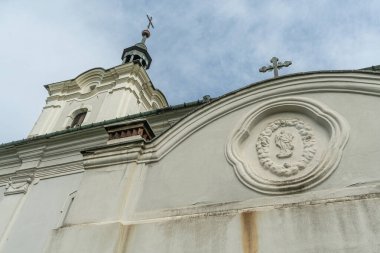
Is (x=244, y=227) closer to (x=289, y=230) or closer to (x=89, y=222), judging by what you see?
(x=289, y=230)

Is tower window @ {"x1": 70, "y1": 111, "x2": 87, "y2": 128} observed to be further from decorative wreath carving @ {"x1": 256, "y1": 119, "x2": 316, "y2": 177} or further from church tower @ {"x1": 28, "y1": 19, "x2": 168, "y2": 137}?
decorative wreath carving @ {"x1": 256, "y1": 119, "x2": 316, "y2": 177}

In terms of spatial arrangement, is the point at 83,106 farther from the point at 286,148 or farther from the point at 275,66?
the point at 286,148

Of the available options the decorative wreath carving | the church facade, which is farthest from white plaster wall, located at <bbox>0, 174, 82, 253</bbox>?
the decorative wreath carving

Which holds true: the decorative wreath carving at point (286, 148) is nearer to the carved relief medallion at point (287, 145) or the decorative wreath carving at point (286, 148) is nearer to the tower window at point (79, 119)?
the carved relief medallion at point (287, 145)

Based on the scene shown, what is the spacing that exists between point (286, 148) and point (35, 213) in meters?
8.36

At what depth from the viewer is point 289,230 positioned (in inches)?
210

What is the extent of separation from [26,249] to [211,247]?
7.36 m

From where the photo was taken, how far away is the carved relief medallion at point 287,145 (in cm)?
596

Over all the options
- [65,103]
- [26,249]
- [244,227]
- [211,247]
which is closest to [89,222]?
A: [211,247]

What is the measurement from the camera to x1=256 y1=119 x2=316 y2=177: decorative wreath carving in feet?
20.2

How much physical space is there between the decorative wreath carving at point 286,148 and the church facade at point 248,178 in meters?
0.02

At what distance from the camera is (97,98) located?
20016 mm

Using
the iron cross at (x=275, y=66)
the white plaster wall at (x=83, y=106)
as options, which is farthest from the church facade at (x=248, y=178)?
the white plaster wall at (x=83, y=106)

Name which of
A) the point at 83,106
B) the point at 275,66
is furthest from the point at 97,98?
the point at 275,66
